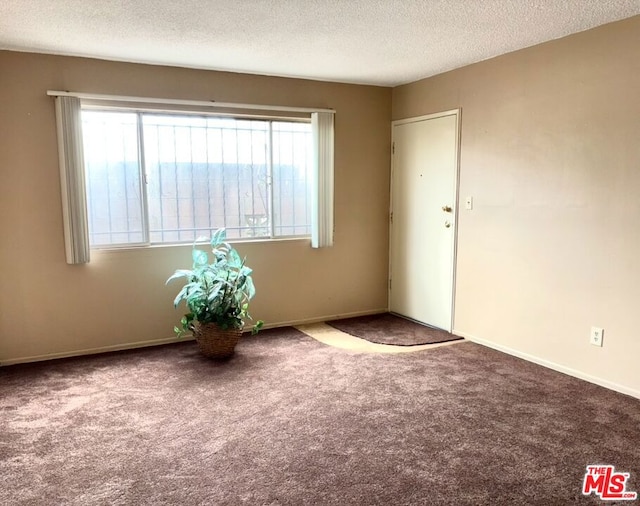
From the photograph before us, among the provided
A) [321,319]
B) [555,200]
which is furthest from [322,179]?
[555,200]

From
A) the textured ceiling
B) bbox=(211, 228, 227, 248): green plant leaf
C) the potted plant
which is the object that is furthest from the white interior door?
bbox=(211, 228, 227, 248): green plant leaf

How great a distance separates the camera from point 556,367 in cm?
349

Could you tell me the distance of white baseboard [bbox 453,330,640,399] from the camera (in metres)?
3.09

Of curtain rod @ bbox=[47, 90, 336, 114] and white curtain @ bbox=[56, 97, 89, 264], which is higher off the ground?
curtain rod @ bbox=[47, 90, 336, 114]

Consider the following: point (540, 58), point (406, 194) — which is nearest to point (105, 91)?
point (406, 194)

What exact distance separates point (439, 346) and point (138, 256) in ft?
8.49

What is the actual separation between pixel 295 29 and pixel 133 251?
216 centimetres

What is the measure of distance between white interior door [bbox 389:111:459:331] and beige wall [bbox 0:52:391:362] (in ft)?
0.61

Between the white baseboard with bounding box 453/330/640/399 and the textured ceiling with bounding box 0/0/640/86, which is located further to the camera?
the white baseboard with bounding box 453/330/640/399

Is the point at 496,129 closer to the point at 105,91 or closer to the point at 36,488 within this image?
the point at 105,91

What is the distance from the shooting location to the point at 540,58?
11.4 feet

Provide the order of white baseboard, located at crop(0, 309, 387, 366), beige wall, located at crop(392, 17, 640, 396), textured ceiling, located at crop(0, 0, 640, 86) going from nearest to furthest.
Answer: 1. textured ceiling, located at crop(0, 0, 640, 86)
2. beige wall, located at crop(392, 17, 640, 396)
3. white baseboard, located at crop(0, 309, 387, 366)

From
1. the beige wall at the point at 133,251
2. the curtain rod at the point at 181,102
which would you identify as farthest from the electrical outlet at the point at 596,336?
the curtain rod at the point at 181,102

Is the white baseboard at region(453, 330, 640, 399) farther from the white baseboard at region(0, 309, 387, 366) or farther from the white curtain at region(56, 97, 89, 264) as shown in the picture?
the white curtain at region(56, 97, 89, 264)
